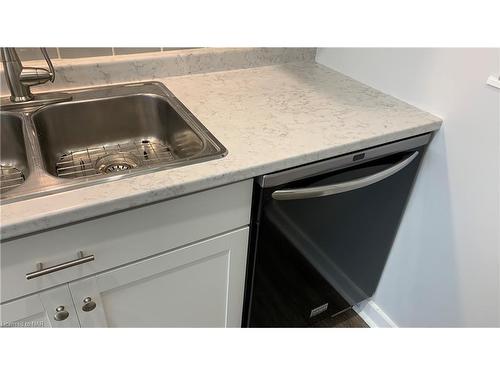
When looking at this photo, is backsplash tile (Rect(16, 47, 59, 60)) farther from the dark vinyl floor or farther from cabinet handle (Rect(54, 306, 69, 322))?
the dark vinyl floor

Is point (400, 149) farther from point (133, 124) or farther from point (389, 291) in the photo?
point (133, 124)

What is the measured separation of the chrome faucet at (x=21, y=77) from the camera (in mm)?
1018

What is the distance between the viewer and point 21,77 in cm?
104

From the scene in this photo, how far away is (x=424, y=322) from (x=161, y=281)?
1.00m

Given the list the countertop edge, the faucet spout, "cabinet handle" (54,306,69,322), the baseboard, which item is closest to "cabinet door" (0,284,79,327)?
"cabinet handle" (54,306,69,322)

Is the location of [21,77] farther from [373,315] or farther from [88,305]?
[373,315]

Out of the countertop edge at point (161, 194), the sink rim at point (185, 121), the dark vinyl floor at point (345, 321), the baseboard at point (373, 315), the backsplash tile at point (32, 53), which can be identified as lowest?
the dark vinyl floor at point (345, 321)

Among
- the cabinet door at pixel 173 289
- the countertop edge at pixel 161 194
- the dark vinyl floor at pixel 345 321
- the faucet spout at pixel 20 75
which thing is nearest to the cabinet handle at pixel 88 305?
the cabinet door at pixel 173 289

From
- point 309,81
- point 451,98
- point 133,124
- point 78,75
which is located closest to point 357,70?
point 309,81

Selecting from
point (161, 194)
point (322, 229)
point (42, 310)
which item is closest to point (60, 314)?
point (42, 310)

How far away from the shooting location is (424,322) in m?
1.39

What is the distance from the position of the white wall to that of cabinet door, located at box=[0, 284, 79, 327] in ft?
3.63

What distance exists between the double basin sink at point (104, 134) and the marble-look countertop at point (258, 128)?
6 centimetres

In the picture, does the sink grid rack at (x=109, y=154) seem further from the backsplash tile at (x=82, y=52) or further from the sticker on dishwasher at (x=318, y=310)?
the sticker on dishwasher at (x=318, y=310)
